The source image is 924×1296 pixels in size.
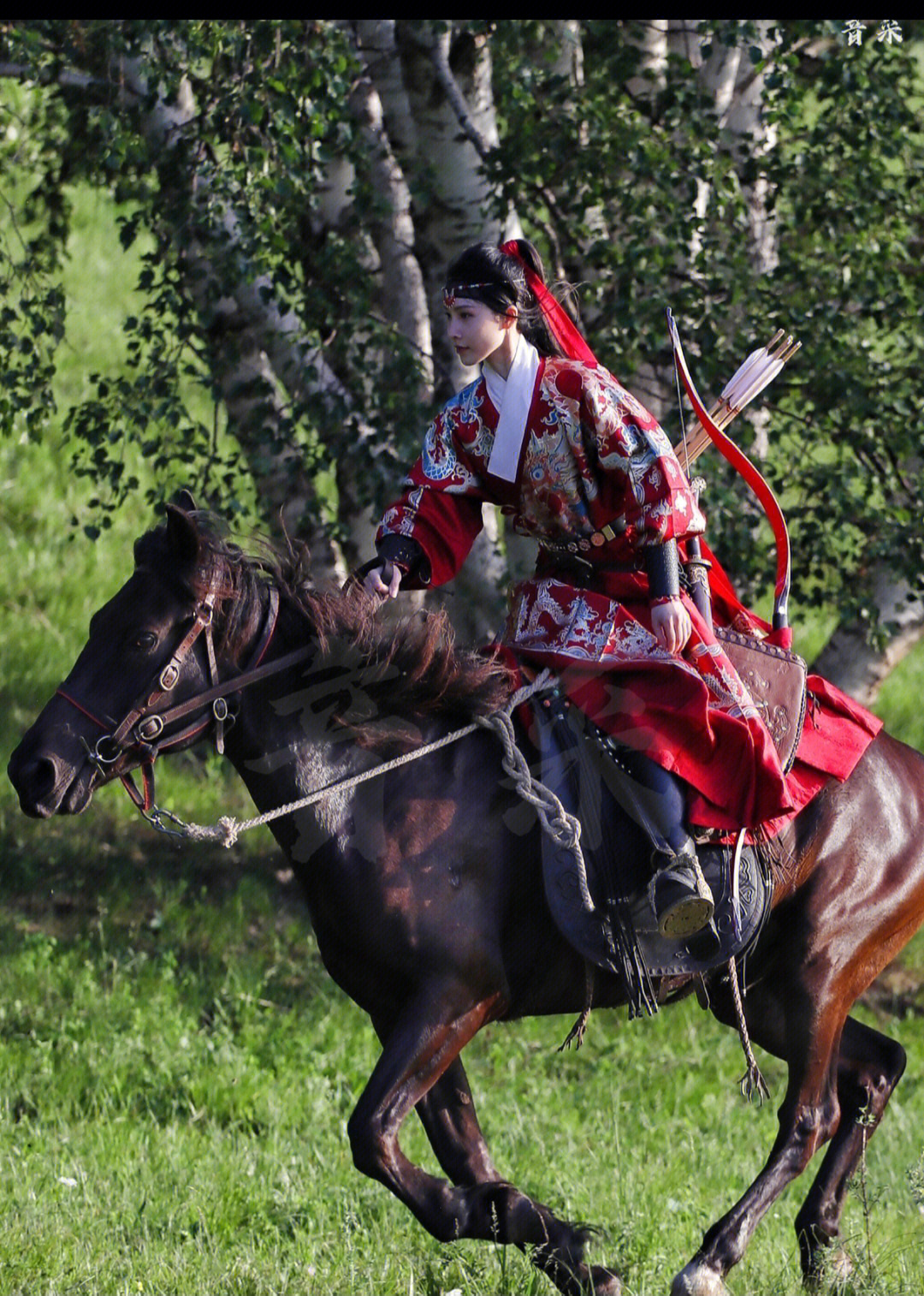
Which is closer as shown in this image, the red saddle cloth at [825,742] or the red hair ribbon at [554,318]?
the red hair ribbon at [554,318]

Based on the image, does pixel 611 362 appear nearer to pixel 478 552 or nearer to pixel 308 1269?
pixel 478 552

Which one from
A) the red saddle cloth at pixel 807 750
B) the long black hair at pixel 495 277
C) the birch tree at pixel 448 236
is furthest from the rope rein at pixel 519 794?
the birch tree at pixel 448 236

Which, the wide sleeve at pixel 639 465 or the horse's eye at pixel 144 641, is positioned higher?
the wide sleeve at pixel 639 465

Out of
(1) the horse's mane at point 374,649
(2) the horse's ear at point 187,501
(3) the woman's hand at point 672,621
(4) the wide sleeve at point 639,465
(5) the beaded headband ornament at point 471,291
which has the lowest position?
(1) the horse's mane at point 374,649

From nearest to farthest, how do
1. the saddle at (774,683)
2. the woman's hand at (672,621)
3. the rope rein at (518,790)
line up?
1. the rope rein at (518,790)
2. the woman's hand at (672,621)
3. the saddle at (774,683)

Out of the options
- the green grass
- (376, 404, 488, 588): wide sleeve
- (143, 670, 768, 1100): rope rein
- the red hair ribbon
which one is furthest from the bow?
the green grass

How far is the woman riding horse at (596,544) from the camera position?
161 inches

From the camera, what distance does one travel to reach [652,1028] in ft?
25.3

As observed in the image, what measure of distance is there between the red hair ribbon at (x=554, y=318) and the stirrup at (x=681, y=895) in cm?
136

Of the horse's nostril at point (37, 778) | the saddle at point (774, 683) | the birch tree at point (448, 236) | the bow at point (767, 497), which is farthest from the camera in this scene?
the birch tree at point (448, 236)

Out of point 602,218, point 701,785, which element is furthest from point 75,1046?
point 602,218

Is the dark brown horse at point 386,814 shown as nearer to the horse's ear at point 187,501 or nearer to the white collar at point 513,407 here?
the horse's ear at point 187,501

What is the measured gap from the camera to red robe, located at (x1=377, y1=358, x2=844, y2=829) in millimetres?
4109

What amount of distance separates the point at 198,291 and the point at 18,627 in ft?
14.9
